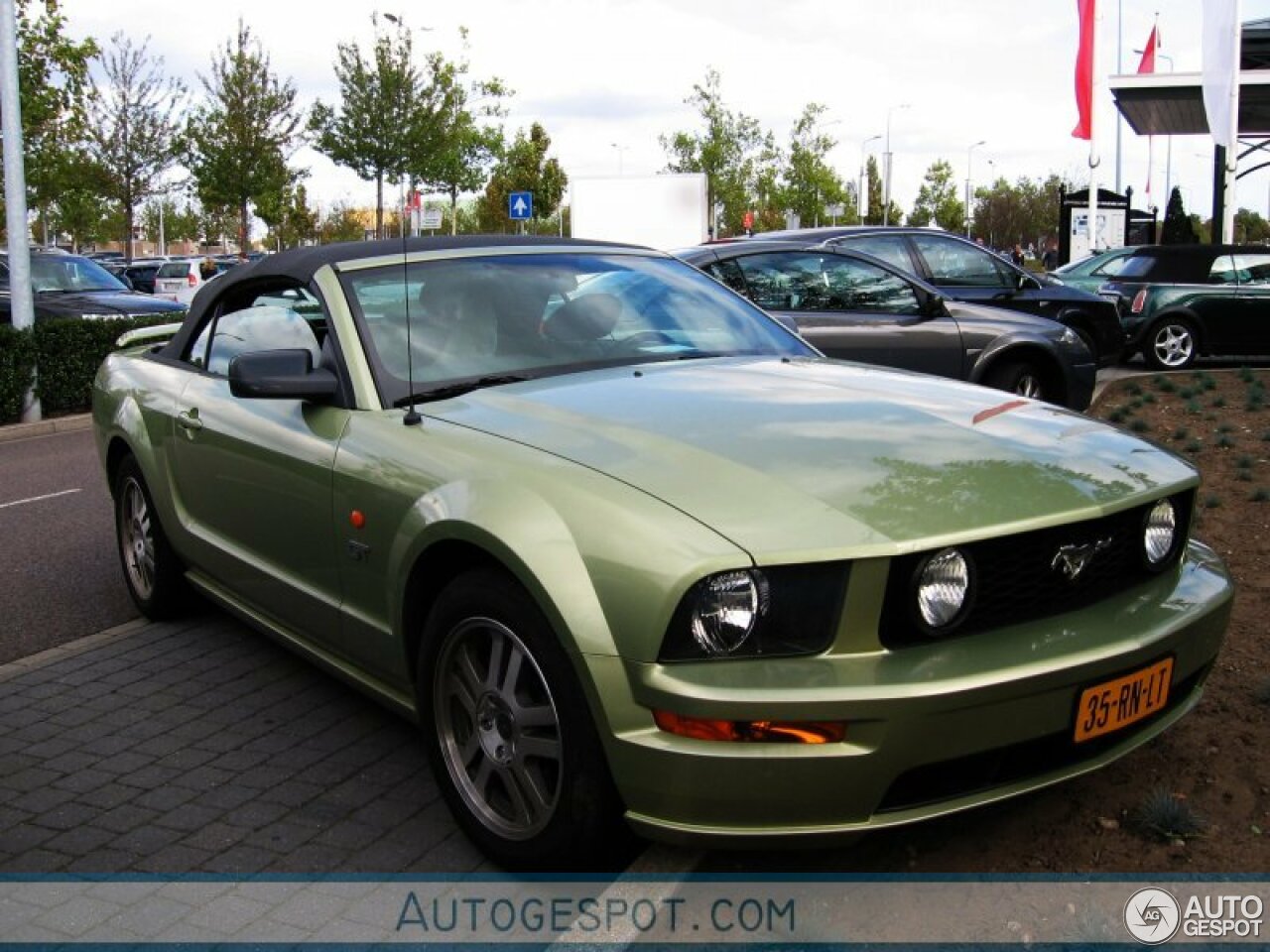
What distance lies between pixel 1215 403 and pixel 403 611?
828 centimetres

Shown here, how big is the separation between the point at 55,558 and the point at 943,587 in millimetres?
5640

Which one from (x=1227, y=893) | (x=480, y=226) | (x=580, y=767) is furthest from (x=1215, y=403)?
(x=480, y=226)

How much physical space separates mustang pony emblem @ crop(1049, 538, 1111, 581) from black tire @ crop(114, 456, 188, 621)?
3675 millimetres

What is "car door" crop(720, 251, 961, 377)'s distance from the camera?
851 centimetres

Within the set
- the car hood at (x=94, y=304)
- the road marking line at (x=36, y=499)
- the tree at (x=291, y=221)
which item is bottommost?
the road marking line at (x=36, y=499)

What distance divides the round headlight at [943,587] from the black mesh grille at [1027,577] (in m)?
0.02

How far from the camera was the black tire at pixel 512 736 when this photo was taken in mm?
2854

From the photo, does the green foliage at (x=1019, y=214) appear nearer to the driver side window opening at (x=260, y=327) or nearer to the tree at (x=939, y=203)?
the tree at (x=939, y=203)

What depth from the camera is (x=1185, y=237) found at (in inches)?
1250

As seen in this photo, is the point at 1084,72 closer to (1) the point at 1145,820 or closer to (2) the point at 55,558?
(2) the point at 55,558

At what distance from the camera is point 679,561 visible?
266cm

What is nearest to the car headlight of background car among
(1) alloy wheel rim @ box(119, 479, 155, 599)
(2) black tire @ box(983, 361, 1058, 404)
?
(1) alloy wheel rim @ box(119, 479, 155, 599)

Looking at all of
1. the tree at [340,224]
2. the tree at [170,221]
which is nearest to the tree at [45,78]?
the tree at [340,224]

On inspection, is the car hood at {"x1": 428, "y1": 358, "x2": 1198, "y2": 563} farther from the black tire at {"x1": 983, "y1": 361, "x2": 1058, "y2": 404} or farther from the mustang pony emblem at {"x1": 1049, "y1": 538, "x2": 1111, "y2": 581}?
the black tire at {"x1": 983, "y1": 361, "x2": 1058, "y2": 404}
